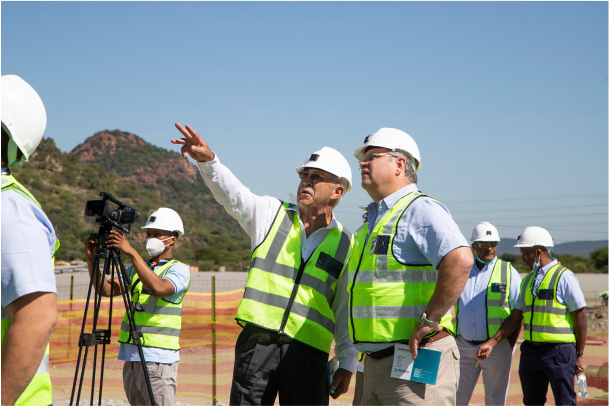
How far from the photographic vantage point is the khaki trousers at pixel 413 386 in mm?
2873

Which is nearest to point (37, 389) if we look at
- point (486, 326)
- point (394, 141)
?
point (394, 141)

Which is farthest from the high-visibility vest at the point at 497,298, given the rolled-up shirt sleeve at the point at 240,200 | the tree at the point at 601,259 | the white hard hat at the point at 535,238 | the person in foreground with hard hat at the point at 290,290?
the tree at the point at 601,259

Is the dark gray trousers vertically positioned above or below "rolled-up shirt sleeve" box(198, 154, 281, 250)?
below

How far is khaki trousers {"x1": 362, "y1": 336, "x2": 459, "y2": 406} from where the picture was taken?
9.43ft

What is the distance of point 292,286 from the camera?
11.4ft

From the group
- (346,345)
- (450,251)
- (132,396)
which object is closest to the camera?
(450,251)

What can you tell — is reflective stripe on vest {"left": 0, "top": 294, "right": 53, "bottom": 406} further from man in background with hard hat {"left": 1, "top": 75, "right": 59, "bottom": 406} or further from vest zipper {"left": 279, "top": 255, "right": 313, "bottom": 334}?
vest zipper {"left": 279, "top": 255, "right": 313, "bottom": 334}

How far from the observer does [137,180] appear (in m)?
97.4

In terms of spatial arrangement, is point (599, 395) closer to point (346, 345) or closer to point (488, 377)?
point (488, 377)

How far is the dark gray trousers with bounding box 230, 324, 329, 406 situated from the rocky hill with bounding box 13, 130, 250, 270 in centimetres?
3770

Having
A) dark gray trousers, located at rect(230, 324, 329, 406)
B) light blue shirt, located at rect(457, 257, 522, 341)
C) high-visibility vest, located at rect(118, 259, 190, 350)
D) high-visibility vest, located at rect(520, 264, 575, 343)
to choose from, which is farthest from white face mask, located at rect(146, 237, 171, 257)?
high-visibility vest, located at rect(520, 264, 575, 343)

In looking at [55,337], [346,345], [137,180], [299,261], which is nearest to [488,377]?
[346,345]

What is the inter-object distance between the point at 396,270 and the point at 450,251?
1.09 feet

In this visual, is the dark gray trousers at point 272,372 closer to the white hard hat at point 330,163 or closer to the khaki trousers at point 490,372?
the white hard hat at point 330,163
